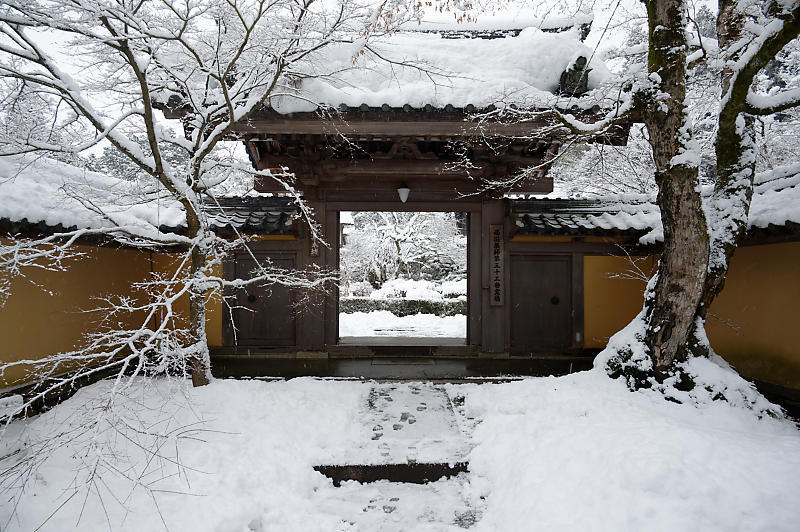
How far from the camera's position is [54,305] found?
591 cm

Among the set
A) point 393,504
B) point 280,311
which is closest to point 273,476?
point 393,504

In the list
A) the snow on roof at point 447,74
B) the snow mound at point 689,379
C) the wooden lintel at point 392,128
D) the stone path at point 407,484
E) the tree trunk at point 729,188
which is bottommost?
the stone path at point 407,484

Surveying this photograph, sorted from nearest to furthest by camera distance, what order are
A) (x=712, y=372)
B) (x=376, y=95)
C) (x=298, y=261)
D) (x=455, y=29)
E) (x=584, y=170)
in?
(x=712, y=372), (x=376, y=95), (x=298, y=261), (x=455, y=29), (x=584, y=170)

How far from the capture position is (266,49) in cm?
461

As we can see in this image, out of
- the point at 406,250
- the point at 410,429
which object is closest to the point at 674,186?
the point at 410,429

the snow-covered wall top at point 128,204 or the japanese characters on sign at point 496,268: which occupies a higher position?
the snow-covered wall top at point 128,204

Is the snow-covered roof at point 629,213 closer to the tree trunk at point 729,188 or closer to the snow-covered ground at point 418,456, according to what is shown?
the tree trunk at point 729,188

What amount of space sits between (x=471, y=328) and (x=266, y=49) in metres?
5.36

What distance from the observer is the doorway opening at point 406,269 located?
16500 millimetres

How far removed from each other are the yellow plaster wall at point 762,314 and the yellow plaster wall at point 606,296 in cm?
126

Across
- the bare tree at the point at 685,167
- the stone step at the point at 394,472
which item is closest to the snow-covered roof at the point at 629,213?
the bare tree at the point at 685,167

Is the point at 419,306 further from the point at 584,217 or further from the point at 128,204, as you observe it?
the point at 128,204

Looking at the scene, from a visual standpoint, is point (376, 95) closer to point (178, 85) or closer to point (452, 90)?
point (452, 90)

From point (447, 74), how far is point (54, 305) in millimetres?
6493
